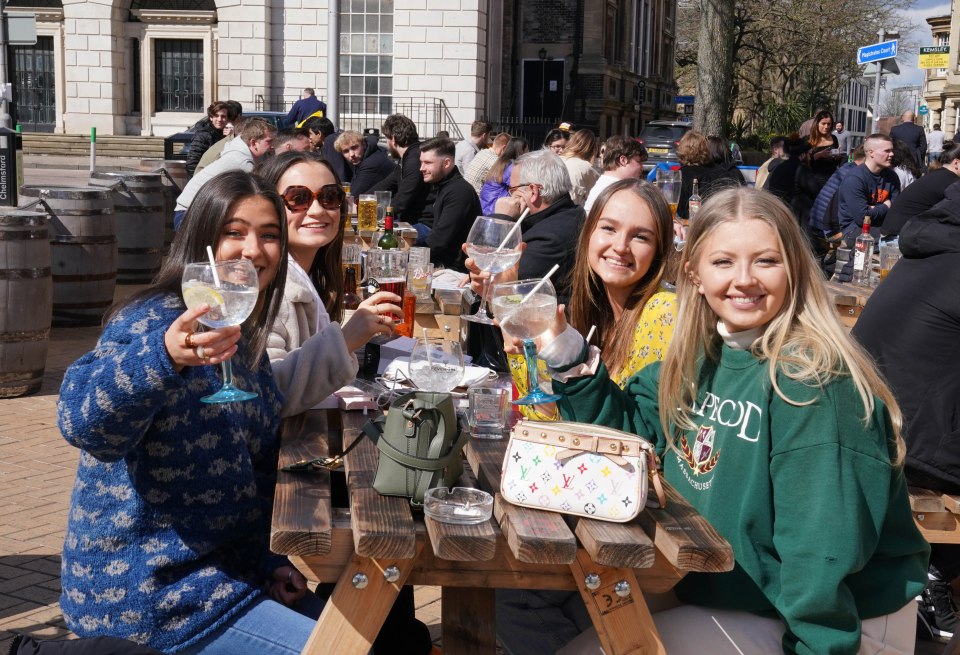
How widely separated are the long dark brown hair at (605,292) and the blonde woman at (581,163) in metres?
6.41

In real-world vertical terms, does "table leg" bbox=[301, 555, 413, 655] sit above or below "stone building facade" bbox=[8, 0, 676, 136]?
below

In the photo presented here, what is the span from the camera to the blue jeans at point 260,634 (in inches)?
98.4

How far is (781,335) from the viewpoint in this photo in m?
2.65

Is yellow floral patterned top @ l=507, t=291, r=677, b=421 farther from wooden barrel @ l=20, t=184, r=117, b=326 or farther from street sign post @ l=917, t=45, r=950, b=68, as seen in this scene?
street sign post @ l=917, t=45, r=950, b=68

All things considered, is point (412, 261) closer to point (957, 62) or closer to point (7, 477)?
point (7, 477)

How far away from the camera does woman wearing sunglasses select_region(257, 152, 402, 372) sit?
3244mm

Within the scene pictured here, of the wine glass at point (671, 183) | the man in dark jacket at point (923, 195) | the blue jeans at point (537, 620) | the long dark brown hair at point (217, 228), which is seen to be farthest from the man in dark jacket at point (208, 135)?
the long dark brown hair at point (217, 228)

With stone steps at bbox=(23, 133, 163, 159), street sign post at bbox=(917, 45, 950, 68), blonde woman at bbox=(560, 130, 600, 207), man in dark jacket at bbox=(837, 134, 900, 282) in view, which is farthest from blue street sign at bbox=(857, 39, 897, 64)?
street sign post at bbox=(917, 45, 950, 68)

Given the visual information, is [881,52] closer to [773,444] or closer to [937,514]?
[937,514]

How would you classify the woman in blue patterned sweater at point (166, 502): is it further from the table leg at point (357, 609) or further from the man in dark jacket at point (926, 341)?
the man in dark jacket at point (926, 341)

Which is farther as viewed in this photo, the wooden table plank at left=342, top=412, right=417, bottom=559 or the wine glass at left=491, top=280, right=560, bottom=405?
the wine glass at left=491, top=280, right=560, bottom=405

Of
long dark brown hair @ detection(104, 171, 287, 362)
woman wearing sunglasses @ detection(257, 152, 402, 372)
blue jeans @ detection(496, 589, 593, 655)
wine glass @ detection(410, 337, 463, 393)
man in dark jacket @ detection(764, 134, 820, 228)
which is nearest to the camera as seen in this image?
long dark brown hair @ detection(104, 171, 287, 362)

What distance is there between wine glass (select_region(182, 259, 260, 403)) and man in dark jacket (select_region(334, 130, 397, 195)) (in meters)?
9.56

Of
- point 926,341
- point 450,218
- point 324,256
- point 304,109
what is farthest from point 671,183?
point 304,109
